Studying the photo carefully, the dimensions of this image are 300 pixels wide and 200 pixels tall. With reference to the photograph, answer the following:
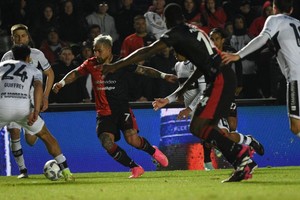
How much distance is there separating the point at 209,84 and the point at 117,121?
333 cm

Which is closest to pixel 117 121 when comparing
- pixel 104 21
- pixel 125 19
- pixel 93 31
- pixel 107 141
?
pixel 107 141

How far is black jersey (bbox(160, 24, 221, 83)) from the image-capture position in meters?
11.3

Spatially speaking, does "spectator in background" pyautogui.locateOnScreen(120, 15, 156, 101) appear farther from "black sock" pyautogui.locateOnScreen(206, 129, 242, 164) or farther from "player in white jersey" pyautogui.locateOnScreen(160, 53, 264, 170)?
"black sock" pyautogui.locateOnScreen(206, 129, 242, 164)

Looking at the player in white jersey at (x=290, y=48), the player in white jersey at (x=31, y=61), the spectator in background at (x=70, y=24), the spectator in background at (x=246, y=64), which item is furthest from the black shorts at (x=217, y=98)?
the spectator in background at (x=70, y=24)

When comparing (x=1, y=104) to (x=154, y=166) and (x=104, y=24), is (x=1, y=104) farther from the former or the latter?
(x=104, y=24)

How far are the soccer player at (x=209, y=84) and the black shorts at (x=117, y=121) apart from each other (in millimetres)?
3158

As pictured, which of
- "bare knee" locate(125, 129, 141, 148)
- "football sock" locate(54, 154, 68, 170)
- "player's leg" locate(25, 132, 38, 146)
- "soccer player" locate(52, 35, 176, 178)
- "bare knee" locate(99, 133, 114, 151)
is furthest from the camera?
"player's leg" locate(25, 132, 38, 146)

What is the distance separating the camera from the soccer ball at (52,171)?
1323 centimetres

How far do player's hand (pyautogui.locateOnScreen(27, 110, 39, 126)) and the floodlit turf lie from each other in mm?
868

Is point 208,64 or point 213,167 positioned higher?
point 208,64

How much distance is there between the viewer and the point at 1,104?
43.0ft

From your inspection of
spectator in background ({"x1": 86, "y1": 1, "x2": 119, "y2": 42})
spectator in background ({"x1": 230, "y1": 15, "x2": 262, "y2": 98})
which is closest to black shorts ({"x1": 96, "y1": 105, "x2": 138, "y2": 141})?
spectator in background ({"x1": 230, "y1": 15, "x2": 262, "y2": 98})

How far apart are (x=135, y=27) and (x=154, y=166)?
2.88 metres

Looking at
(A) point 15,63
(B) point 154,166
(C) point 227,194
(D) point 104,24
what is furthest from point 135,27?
(C) point 227,194
